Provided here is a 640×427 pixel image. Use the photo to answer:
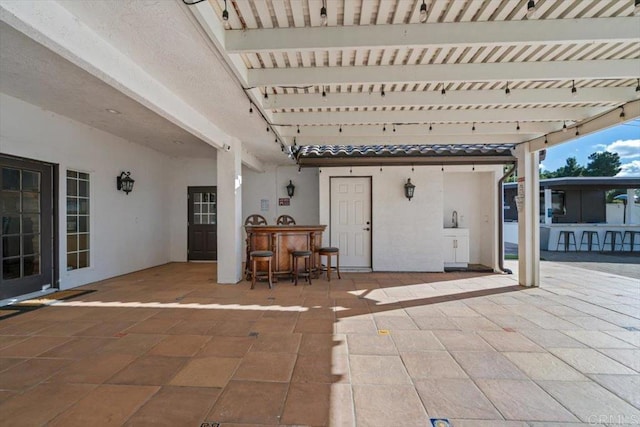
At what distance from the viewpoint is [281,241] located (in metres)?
6.18

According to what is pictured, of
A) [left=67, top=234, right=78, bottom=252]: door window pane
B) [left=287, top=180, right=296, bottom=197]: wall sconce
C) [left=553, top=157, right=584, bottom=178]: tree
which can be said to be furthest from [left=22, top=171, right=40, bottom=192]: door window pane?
[left=553, top=157, right=584, bottom=178]: tree

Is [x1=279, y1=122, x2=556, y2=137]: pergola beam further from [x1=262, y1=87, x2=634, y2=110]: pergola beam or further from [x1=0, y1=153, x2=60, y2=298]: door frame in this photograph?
[x1=0, y1=153, x2=60, y2=298]: door frame

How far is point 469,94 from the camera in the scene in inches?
165

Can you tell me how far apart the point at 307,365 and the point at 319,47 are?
110 inches

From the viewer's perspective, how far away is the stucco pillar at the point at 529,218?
5.75 m

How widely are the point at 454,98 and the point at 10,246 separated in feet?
21.9

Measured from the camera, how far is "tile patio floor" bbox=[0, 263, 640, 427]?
6.77 ft

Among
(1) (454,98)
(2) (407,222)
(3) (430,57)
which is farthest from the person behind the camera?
(2) (407,222)

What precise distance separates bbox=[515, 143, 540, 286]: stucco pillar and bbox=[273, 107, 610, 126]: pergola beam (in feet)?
3.96

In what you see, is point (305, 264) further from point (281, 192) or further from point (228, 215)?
point (281, 192)

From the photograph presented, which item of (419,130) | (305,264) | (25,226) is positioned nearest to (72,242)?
(25,226)

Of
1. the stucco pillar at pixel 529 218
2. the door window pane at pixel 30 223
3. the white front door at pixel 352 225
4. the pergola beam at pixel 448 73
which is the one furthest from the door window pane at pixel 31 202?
the stucco pillar at pixel 529 218

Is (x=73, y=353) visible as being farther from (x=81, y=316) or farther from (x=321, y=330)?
(x=321, y=330)

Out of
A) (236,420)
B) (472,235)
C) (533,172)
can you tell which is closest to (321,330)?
(236,420)
